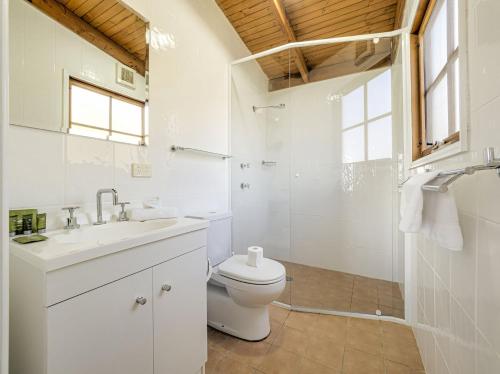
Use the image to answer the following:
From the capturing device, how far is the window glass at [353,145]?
88.5 inches

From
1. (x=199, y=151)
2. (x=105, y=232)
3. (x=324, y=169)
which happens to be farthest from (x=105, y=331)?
(x=324, y=169)

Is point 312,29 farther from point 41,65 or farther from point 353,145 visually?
point 41,65

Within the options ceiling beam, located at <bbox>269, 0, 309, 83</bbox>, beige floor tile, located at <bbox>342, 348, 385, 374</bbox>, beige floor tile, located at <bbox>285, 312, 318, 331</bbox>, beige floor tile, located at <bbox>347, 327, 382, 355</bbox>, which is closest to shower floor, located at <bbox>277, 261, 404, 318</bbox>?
beige floor tile, located at <bbox>285, 312, 318, 331</bbox>

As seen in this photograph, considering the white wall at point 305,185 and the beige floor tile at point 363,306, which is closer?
the beige floor tile at point 363,306

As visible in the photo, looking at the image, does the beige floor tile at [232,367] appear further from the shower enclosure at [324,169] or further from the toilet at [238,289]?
the shower enclosure at [324,169]

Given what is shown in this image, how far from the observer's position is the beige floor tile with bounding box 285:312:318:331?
1632 mm

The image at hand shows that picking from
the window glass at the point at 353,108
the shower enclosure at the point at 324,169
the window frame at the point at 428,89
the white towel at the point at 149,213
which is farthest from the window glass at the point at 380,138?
the white towel at the point at 149,213

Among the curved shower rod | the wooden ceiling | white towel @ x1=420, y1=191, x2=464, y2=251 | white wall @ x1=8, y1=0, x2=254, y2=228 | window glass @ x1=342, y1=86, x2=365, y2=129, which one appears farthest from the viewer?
window glass @ x1=342, y1=86, x2=365, y2=129

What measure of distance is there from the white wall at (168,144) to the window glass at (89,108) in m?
0.10

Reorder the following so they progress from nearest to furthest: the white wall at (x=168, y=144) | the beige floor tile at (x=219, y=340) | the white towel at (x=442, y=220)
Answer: the white towel at (x=442, y=220), the white wall at (x=168, y=144), the beige floor tile at (x=219, y=340)

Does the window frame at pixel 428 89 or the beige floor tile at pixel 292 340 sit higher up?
the window frame at pixel 428 89

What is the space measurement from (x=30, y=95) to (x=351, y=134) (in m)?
2.44

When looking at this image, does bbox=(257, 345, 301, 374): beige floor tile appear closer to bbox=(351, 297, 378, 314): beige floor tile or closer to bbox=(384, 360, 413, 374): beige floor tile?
bbox=(384, 360, 413, 374): beige floor tile

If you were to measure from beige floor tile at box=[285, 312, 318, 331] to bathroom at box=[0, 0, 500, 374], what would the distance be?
18 millimetres
